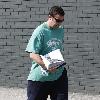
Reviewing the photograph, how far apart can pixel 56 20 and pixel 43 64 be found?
0.49 metres

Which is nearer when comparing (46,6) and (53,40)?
(53,40)

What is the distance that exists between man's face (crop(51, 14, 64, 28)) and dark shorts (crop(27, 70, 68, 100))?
0.60 metres

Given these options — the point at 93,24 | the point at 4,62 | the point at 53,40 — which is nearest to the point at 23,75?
the point at 4,62

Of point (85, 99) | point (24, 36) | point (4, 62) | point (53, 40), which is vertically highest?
point (53, 40)

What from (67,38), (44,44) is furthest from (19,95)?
(44,44)

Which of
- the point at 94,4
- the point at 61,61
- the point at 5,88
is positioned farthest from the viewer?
the point at 5,88

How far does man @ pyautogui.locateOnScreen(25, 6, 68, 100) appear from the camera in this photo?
448 centimetres

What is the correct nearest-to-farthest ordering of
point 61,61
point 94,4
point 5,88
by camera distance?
point 61,61 → point 94,4 → point 5,88

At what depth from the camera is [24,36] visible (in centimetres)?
700

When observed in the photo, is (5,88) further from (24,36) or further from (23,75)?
(24,36)

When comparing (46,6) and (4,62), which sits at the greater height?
(46,6)

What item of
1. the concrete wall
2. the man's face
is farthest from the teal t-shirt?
the concrete wall

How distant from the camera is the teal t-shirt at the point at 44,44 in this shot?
4.54m

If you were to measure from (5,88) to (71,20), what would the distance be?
5.41 ft
